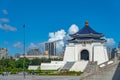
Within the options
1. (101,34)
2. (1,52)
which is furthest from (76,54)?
(1,52)

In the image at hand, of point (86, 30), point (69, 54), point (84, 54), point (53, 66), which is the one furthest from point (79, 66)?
point (86, 30)

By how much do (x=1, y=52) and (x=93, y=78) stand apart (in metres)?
151

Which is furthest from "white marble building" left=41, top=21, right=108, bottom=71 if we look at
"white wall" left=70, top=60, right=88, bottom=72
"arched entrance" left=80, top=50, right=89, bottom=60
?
"white wall" left=70, top=60, right=88, bottom=72

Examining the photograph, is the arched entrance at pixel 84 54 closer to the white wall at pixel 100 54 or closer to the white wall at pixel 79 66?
the white wall at pixel 100 54

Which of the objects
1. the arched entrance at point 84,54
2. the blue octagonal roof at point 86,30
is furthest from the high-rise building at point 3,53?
the arched entrance at point 84,54

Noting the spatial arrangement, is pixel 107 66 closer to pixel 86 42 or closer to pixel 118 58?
pixel 118 58

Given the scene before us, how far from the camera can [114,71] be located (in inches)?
831

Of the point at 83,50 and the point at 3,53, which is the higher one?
the point at 3,53

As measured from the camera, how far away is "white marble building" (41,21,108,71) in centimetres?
7175

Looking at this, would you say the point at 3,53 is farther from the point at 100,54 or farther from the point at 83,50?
the point at 100,54

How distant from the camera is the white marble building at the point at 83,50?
235ft

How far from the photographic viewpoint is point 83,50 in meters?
74.7

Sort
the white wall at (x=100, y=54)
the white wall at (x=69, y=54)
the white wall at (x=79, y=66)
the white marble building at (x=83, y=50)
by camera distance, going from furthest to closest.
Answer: the white wall at (x=69, y=54) → the white marble building at (x=83, y=50) → the white wall at (x=100, y=54) → the white wall at (x=79, y=66)

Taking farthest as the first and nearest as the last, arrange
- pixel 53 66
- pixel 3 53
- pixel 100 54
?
pixel 3 53, pixel 100 54, pixel 53 66
